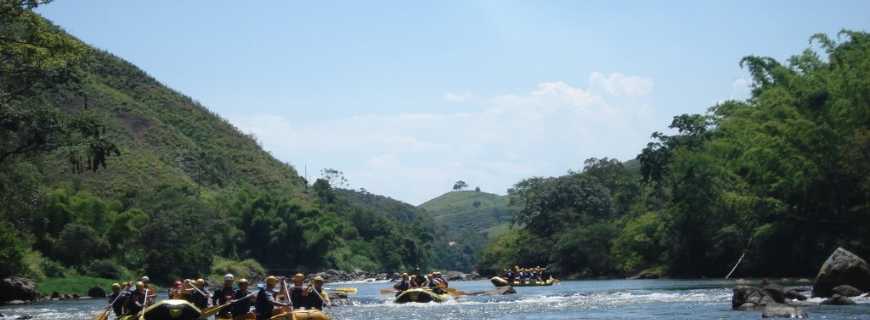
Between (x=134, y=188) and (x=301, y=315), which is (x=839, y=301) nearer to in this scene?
(x=301, y=315)

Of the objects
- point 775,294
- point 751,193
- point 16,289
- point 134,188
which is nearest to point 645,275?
point 751,193

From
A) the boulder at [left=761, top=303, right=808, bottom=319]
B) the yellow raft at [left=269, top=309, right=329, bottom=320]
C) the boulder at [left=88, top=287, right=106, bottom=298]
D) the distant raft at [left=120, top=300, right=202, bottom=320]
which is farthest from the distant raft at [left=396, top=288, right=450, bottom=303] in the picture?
Result: the boulder at [left=88, top=287, right=106, bottom=298]

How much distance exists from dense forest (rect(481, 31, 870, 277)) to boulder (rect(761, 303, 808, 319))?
78.3ft

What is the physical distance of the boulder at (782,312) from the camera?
27.7 m

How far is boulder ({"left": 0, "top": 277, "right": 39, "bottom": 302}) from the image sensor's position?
4897 centimetres

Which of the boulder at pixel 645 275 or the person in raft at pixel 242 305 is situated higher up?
the boulder at pixel 645 275

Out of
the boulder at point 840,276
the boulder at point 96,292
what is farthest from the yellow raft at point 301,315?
the boulder at point 96,292

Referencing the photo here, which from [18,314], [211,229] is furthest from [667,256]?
[18,314]

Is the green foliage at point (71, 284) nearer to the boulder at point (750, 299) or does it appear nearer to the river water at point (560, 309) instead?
the river water at point (560, 309)

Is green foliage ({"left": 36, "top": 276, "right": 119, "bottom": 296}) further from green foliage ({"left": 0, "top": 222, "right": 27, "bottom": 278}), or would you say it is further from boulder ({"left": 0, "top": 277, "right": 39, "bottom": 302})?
boulder ({"left": 0, "top": 277, "right": 39, "bottom": 302})

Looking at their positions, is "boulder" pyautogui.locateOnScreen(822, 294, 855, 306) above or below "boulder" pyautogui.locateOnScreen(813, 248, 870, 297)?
below

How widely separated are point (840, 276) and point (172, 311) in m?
23.6

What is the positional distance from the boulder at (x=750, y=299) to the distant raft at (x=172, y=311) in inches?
677

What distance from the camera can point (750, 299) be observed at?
32312 mm
